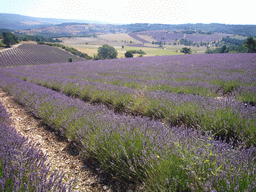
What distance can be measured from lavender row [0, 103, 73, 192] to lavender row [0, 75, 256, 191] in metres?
0.60

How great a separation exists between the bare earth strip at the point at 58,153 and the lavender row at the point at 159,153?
0.22 meters

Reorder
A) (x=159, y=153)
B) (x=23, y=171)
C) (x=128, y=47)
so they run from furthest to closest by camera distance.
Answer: (x=128, y=47), (x=159, y=153), (x=23, y=171)

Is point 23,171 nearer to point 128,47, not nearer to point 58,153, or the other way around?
point 58,153

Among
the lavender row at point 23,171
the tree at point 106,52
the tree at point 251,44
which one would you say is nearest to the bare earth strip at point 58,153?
the lavender row at point 23,171

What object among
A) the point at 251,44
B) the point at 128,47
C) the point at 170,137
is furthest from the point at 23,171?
the point at 128,47

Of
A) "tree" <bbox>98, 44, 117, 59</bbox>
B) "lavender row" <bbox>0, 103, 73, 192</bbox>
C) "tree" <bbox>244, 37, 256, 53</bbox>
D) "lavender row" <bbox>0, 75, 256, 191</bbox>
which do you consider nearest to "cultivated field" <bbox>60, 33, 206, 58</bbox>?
"tree" <bbox>98, 44, 117, 59</bbox>

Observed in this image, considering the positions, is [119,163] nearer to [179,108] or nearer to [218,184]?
[218,184]

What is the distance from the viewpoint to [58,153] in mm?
2367

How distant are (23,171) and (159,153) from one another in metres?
1.26

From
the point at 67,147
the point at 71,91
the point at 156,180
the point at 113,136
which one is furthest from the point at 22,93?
the point at 156,180

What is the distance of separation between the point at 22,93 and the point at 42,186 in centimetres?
485

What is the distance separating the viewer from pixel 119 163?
171cm

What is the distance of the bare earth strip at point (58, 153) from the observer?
5.75 feet

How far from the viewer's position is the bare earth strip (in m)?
1.75
